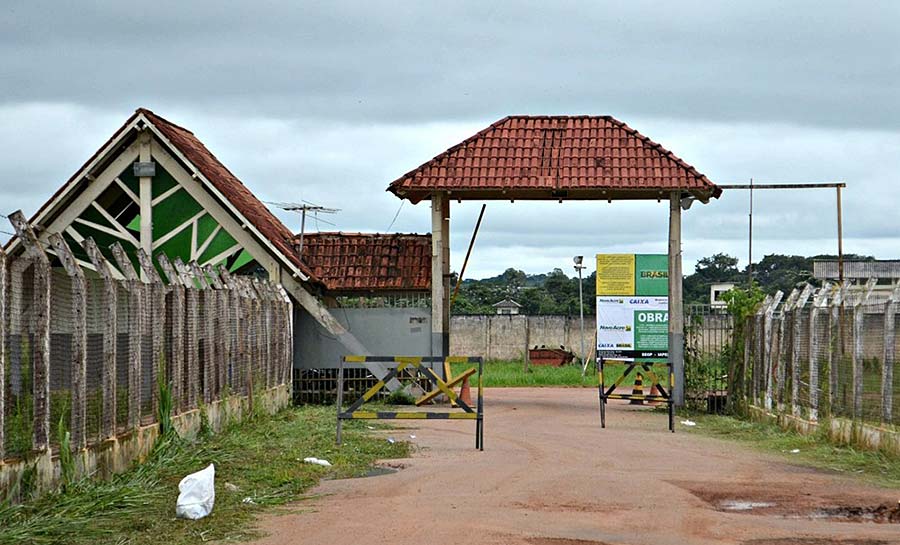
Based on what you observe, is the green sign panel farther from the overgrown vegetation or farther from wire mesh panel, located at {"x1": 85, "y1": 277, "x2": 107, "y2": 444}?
wire mesh panel, located at {"x1": 85, "y1": 277, "x2": 107, "y2": 444}

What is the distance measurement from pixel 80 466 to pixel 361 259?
17.3 meters

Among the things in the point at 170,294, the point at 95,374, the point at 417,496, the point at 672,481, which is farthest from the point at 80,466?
the point at 672,481

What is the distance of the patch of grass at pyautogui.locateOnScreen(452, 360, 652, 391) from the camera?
3784 centimetres

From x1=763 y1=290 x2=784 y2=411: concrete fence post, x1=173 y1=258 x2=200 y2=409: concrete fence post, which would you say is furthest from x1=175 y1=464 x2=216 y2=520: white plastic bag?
x1=763 y1=290 x2=784 y2=411: concrete fence post

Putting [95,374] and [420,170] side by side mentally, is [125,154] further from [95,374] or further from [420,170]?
[95,374]

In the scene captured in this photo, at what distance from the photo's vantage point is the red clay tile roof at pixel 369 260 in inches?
1132

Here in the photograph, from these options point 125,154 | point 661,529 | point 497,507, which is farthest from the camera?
point 125,154

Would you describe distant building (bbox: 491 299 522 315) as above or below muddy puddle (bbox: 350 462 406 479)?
above

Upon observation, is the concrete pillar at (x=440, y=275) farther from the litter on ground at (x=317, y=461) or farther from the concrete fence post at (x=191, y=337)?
the litter on ground at (x=317, y=461)

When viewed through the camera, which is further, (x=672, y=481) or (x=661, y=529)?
(x=672, y=481)

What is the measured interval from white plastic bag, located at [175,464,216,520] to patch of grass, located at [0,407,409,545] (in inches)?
3.8

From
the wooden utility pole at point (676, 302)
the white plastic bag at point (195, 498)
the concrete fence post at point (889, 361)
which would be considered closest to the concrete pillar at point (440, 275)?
the wooden utility pole at point (676, 302)

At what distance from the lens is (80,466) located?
40.5 feet

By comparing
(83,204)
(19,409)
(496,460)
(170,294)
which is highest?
(83,204)
